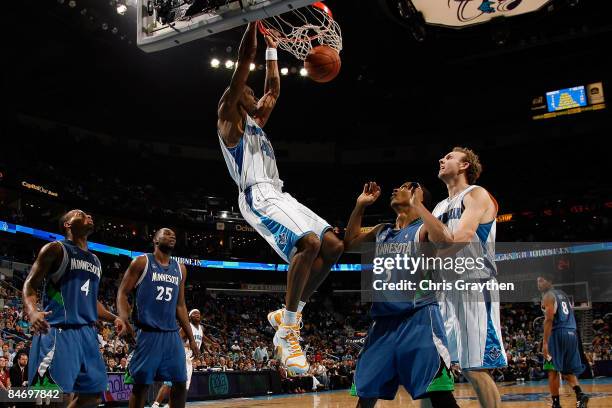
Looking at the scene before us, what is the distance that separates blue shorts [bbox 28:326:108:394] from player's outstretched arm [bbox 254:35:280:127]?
2.51 metres

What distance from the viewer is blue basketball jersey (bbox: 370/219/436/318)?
14.2 ft

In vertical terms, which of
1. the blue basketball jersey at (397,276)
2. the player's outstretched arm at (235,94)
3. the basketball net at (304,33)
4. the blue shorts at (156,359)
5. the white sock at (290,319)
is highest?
the basketball net at (304,33)

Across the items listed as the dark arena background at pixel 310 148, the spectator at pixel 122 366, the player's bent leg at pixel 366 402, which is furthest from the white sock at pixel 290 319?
the dark arena background at pixel 310 148

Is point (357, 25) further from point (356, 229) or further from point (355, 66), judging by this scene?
point (356, 229)

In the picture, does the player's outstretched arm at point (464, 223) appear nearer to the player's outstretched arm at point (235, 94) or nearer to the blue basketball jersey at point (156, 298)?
the player's outstretched arm at point (235, 94)

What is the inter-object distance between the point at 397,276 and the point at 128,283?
3.14 meters

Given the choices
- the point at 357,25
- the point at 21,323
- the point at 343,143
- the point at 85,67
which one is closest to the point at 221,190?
the point at 343,143

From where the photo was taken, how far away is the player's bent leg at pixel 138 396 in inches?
231

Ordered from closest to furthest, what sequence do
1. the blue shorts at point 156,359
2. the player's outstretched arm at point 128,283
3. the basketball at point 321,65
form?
the basketball at point 321,65 < the blue shorts at point 156,359 < the player's outstretched arm at point 128,283

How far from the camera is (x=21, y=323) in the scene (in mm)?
16500

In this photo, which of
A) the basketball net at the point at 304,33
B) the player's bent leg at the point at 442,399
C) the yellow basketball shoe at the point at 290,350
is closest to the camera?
the yellow basketball shoe at the point at 290,350

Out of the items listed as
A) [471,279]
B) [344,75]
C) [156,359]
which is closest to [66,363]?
[156,359]

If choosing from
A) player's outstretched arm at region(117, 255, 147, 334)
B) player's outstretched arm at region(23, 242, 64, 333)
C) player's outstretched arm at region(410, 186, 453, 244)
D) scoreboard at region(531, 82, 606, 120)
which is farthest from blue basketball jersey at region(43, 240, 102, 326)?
scoreboard at region(531, 82, 606, 120)

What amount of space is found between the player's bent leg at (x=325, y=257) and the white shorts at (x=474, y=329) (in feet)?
3.20
